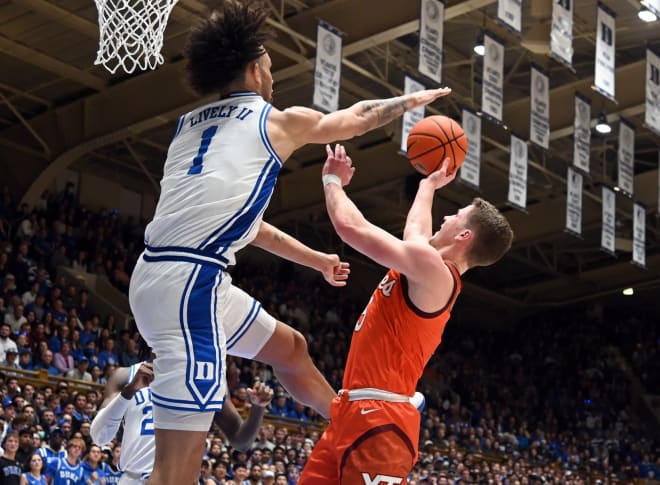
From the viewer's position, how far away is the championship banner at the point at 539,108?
16.5 metres

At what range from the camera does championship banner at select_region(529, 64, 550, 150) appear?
16.5 meters

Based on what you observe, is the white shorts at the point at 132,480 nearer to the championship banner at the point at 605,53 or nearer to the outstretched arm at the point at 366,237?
the outstretched arm at the point at 366,237

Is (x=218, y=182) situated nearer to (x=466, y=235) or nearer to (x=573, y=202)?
(x=466, y=235)

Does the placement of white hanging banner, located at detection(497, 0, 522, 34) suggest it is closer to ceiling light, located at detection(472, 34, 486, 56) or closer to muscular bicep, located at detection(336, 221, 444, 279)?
ceiling light, located at detection(472, 34, 486, 56)

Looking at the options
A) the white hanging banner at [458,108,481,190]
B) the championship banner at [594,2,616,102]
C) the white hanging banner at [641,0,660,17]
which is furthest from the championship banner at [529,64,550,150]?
the white hanging banner at [641,0,660,17]

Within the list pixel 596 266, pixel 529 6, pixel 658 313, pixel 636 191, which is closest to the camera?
pixel 529 6

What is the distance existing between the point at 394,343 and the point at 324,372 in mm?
16367

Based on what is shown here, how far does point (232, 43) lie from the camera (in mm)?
4117

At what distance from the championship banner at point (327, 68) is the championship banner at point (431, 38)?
1223 millimetres

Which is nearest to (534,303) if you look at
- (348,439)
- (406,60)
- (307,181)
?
(307,181)

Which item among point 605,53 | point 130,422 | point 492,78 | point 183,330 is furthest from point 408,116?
point 183,330

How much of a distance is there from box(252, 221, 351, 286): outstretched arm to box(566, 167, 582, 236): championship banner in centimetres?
1378

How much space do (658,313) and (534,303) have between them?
4.29 meters

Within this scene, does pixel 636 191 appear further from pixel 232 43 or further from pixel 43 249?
pixel 232 43
